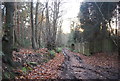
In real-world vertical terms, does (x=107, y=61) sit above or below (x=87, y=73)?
below

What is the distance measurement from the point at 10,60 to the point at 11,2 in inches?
114

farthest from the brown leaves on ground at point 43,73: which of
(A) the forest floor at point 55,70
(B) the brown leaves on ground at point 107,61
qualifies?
(B) the brown leaves on ground at point 107,61

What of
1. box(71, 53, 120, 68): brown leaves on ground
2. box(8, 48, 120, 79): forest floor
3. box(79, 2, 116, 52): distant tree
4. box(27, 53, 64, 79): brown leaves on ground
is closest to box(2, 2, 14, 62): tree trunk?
box(8, 48, 120, 79): forest floor

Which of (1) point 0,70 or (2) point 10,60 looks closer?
(1) point 0,70

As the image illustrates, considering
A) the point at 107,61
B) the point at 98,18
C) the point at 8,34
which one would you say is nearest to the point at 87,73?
the point at 8,34

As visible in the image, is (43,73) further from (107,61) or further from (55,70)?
(107,61)

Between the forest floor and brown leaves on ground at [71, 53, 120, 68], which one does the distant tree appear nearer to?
brown leaves on ground at [71, 53, 120, 68]

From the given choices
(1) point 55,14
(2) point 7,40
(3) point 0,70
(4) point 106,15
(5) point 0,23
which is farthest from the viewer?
(1) point 55,14

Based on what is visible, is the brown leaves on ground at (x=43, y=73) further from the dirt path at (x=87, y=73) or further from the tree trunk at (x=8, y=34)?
the tree trunk at (x=8, y=34)

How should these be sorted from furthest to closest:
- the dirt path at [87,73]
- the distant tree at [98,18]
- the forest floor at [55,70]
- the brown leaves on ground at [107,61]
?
the distant tree at [98,18] → the brown leaves on ground at [107,61] → the dirt path at [87,73] → the forest floor at [55,70]

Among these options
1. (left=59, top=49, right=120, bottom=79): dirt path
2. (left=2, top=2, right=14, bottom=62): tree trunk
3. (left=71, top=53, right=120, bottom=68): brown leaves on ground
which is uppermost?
(left=2, top=2, right=14, bottom=62): tree trunk

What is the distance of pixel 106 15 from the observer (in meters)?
18.1

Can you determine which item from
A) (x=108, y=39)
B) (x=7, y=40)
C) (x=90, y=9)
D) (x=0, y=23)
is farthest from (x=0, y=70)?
(x=90, y=9)

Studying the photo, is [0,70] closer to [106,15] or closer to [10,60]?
[10,60]
